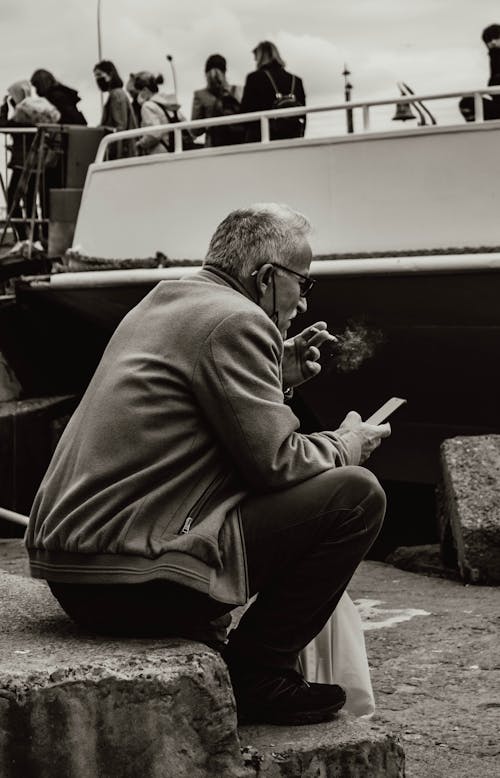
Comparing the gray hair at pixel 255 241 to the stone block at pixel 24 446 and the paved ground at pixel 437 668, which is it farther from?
the stone block at pixel 24 446

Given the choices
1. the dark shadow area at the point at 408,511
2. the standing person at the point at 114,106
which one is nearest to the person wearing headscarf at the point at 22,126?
the standing person at the point at 114,106

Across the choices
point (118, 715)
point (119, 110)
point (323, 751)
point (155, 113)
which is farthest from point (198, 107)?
point (118, 715)

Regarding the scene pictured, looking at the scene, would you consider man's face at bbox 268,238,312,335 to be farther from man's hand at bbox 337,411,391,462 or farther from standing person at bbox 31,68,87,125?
standing person at bbox 31,68,87,125

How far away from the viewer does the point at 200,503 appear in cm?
286

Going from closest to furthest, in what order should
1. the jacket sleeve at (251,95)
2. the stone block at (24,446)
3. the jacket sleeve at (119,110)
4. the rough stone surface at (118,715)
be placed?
the rough stone surface at (118,715) → the jacket sleeve at (251,95) → the stone block at (24,446) → the jacket sleeve at (119,110)

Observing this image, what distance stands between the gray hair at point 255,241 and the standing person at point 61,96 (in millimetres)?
8704

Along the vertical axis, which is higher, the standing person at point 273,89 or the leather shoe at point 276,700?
the standing person at point 273,89

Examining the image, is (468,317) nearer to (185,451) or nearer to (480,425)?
(480,425)

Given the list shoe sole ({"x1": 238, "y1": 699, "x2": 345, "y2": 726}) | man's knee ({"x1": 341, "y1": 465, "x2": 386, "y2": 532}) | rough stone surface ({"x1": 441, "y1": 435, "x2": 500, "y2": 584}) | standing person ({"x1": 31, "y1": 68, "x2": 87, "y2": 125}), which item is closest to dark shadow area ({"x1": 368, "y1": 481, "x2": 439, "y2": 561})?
rough stone surface ({"x1": 441, "y1": 435, "x2": 500, "y2": 584})

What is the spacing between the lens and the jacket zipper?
2811mm

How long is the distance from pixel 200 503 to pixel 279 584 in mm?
286

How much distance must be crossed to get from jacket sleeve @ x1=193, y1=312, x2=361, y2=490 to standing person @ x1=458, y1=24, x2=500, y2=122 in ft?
18.2

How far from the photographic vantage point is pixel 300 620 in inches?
118

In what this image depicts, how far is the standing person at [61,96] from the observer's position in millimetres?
11414
